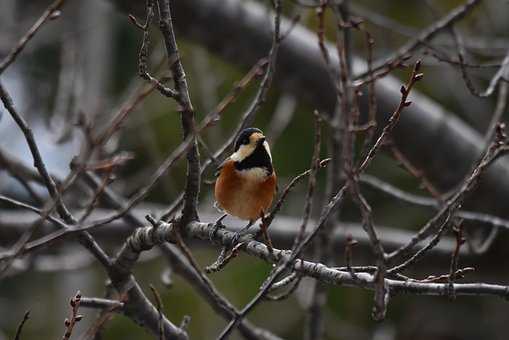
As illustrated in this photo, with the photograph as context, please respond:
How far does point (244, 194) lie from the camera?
2.87 meters

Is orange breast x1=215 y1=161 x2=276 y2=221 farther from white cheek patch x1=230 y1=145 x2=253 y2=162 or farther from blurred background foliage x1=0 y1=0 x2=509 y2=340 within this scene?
blurred background foliage x1=0 y1=0 x2=509 y2=340

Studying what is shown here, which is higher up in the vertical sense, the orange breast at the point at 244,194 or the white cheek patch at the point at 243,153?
the white cheek patch at the point at 243,153

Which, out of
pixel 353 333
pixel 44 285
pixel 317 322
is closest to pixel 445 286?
pixel 317 322

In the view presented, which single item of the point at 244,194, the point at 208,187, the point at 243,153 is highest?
the point at 208,187

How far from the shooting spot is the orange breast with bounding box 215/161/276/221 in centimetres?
287

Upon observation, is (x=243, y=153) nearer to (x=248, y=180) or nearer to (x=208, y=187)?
(x=248, y=180)

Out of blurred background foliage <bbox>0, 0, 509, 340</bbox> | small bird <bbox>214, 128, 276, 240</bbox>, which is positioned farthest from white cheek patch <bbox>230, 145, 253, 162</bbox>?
blurred background foliage <bbox>0, 0, 509, 340</bbox>

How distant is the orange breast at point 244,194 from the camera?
2.87 metres

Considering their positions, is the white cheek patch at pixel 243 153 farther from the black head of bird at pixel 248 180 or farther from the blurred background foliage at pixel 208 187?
the blurred background foliage at pixel 208 187

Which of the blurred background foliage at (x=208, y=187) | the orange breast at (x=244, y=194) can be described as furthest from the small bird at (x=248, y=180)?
the blurred background foliage at (x=208, y=187)

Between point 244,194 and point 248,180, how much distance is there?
2.1 inches

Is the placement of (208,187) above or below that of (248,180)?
above

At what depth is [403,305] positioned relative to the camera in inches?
273

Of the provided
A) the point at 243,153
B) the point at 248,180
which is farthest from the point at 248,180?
the point at 243,153
